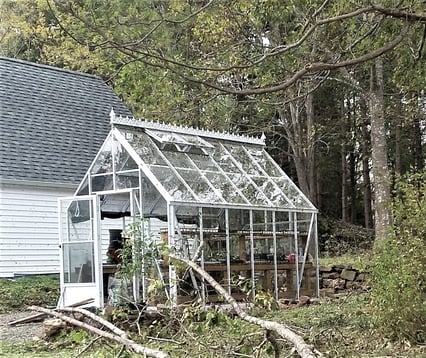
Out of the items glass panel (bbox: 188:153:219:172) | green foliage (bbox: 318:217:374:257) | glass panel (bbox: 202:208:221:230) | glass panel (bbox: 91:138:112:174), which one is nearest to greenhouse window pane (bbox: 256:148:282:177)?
glass panel (bbox: 188:153:219:172)

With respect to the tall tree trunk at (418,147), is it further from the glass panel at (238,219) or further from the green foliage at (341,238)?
the glass panel at (238,219)

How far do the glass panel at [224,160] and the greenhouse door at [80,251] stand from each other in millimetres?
2670

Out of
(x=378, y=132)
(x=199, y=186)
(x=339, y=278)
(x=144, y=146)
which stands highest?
(x=378, y=132)

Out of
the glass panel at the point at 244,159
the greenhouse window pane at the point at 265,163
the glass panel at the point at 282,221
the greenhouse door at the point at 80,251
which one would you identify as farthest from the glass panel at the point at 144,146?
the greenhouse window pane at the point at 265,163

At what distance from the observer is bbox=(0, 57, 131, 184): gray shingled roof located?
1579cm

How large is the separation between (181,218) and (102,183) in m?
1.75

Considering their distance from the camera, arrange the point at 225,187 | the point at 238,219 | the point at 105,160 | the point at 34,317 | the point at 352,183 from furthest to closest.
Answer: the point at 352,183 → the point at 225,187 → the point at 238,219 → the point at 105,160 → the point at 34,317

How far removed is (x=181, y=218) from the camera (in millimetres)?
11492

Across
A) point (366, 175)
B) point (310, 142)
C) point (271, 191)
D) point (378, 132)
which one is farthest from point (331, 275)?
point (366, 175)

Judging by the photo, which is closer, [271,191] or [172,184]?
[172,184]

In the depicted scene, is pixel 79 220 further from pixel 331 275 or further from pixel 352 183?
pixel 352 183

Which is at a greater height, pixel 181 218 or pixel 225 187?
pixel 225 187

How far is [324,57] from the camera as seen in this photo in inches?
445

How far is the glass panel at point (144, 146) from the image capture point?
38.7 feet
